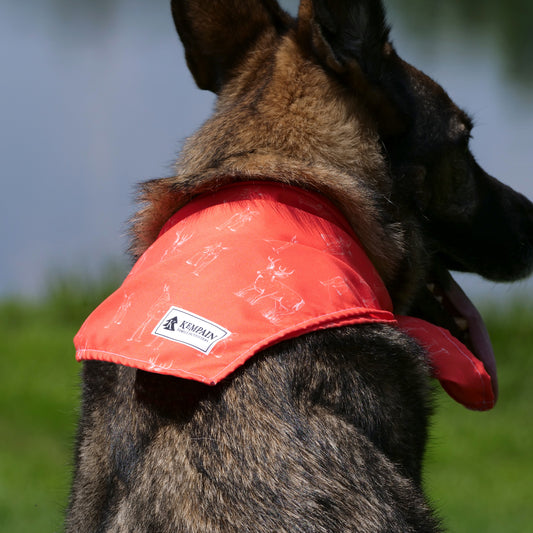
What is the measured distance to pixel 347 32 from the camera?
260 centimetres

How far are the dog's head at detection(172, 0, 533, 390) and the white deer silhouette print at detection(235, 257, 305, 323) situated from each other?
0.36 metres

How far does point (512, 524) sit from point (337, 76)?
3365 mm

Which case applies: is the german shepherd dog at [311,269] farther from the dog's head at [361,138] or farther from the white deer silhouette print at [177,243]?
the white deer silhouette print at [177,243]

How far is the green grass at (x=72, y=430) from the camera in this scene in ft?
16.6

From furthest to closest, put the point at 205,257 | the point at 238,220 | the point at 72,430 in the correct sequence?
the point at 72,430
the point at 238,220
the point at 205,257

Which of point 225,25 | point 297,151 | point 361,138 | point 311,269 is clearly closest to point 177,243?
point 311,269

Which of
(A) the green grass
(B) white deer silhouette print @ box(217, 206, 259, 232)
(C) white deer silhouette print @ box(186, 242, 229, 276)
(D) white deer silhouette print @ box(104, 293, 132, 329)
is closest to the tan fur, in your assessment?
(B) white deer silhouette print @ box(217, 206, 259, 232)

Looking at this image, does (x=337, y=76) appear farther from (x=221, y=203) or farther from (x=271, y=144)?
(x=221, y=203)

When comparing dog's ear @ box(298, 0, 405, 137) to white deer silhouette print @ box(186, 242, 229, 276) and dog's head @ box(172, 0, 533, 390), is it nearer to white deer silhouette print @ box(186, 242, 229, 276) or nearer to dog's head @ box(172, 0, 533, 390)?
dog's head @ box(172, 0, 533, 390)

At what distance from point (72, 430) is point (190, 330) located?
255 cm

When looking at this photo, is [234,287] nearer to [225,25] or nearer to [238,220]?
[238,220]

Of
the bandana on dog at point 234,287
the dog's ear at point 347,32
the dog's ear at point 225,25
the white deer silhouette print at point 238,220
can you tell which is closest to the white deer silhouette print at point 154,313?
the bandana on dog at point 234,287

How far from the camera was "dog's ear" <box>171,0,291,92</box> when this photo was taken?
3.01m

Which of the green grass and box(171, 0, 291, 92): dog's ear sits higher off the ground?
box(171, 0, 291, 92): dog's ear
